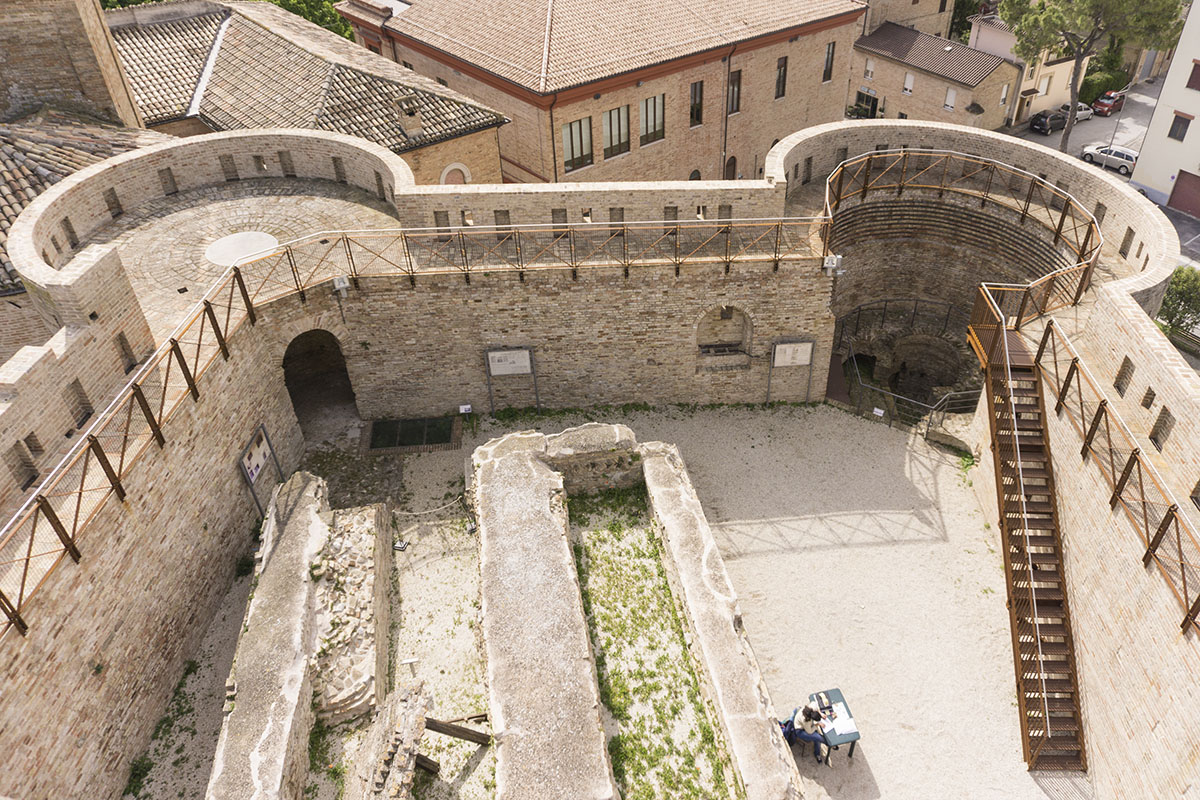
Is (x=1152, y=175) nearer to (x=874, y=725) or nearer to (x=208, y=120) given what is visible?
(x=874, y=725)

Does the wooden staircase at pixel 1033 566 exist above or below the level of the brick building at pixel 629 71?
below

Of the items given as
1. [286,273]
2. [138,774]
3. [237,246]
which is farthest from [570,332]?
[138,774]

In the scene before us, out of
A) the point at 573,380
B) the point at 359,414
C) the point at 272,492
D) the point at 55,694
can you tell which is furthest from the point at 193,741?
the point at 573,380

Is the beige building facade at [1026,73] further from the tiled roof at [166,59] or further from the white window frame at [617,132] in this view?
the tiled roof at [166,59]

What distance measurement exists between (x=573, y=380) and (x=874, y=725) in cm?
1040

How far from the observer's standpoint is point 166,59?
1027 inches

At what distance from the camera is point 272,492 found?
Answer: 17.5 meters

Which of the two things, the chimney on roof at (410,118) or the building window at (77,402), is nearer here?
the building window at (77,402)

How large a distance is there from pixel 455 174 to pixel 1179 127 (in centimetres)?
3196

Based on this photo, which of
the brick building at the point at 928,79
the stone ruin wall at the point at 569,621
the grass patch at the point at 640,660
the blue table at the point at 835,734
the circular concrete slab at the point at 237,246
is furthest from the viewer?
the brick building at the point at 928,79

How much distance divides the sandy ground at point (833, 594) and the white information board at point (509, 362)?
57.3 inches

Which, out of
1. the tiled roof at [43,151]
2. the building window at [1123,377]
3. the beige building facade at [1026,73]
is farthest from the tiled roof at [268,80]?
the beige building facade at [1026,73]

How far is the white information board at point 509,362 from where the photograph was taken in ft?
64.4

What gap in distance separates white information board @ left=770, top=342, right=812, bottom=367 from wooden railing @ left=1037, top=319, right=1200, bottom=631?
209 inches
